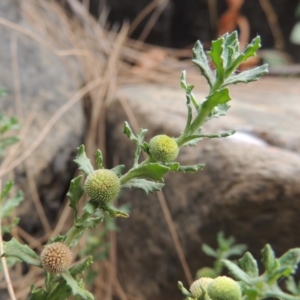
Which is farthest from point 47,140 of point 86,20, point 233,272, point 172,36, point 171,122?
point 172,36

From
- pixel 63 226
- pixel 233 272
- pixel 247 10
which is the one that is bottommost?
pixel 63 226

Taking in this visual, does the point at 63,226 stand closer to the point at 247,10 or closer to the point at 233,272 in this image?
the point at 233,272

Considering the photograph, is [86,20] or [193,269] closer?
[193,269]

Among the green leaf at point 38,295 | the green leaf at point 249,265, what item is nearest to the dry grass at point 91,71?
the green leaf at point 38,295

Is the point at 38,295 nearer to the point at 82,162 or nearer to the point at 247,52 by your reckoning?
the point at 82,162

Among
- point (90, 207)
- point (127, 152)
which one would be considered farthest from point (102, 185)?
point (127, 152)

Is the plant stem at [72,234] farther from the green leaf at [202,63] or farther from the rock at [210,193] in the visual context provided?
the rock at [210,193]
